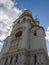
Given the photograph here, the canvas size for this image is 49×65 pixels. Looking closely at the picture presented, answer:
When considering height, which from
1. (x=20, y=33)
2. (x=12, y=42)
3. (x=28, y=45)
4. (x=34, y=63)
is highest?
(x=20, y=33)

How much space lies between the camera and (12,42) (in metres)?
29.6

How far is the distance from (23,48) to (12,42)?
6336 mm

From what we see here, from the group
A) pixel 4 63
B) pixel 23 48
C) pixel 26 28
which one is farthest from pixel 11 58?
pixel 26 28

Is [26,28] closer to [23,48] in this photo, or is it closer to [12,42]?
[12,42]

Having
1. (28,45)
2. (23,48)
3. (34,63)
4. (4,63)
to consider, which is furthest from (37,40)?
(4,63)

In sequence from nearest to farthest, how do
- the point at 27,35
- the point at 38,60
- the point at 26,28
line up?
the point at 38,60 → the point at 27,35 → the point at 26,28

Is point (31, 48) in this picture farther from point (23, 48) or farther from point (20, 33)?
point (20, 33)

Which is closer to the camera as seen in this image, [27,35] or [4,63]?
[4,63]

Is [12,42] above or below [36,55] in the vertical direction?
above

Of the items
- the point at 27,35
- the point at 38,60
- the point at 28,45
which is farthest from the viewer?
the point at 27,35

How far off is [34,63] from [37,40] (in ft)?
19.9

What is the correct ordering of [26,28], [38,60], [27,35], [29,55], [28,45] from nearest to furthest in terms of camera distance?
[38,60], [29,55], [28,45], [27,35], [26,28]

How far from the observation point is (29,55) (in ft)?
78.2

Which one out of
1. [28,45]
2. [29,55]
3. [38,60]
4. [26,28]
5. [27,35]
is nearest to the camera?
[38,60]
